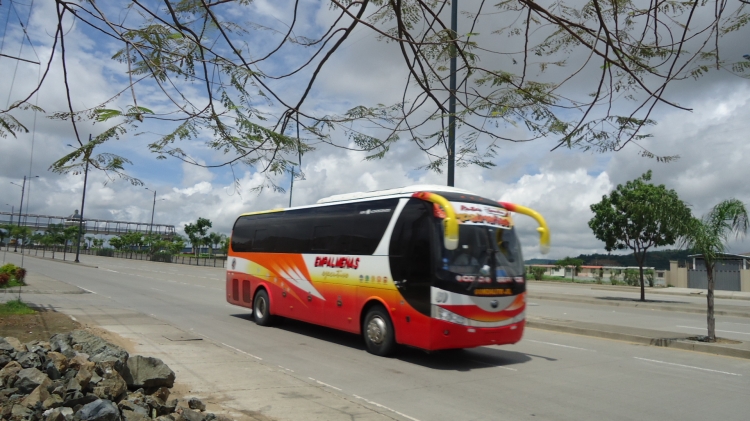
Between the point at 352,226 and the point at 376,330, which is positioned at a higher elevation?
the point at 352,226

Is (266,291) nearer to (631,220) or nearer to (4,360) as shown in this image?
(4,360)

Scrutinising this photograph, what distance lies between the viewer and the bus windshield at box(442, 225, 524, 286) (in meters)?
9.81

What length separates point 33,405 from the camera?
206 inches

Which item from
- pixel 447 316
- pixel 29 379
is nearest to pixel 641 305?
pixel 447 316

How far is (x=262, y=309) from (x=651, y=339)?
944cm

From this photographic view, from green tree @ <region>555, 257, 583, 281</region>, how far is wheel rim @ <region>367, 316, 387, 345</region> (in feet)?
133

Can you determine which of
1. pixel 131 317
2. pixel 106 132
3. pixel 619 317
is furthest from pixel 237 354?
pixel 619 317

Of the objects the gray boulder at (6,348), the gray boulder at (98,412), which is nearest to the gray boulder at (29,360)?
the gray boulder at (6,348)

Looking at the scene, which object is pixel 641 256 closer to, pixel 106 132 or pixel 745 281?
pixel 745 281

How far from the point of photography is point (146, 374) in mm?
6805

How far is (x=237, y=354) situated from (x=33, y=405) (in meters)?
4.82

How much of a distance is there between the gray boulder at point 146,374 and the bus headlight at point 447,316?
172 inches

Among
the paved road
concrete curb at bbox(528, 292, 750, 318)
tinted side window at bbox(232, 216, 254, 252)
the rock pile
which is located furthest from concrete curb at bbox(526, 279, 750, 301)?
the rock pile

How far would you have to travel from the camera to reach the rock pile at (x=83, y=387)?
17.0 feet
